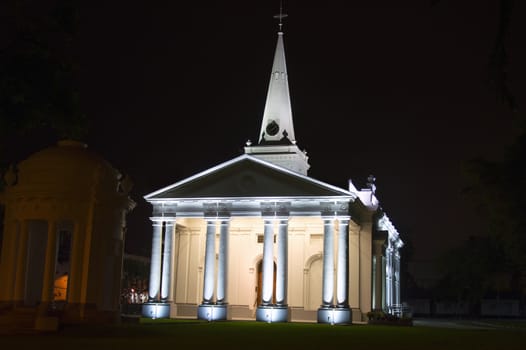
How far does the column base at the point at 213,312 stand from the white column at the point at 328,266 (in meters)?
5.86

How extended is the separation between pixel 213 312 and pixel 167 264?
442 centimetres

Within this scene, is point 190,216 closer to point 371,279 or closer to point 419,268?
point 371,279

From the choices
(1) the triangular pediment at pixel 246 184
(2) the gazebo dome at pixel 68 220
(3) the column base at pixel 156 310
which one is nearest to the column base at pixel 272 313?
(3) the column base at pixel 156 310

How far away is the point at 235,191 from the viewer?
44.4 meters

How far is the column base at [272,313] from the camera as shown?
42.2 metres

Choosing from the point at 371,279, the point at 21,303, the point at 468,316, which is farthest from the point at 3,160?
the point at 468,316

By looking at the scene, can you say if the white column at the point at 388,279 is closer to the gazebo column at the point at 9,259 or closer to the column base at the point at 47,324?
the gazebo column at the point at 9,259

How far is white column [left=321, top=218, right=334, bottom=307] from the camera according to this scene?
42094 mm

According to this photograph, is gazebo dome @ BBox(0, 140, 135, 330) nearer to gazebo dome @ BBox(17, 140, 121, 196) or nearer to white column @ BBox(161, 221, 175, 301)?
gazebo dome @ BBox(17, 140, 121, 196)

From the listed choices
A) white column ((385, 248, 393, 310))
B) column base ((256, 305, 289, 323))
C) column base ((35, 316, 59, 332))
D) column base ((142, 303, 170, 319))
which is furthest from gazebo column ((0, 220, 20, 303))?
white column ((385, 248, 393, 310))

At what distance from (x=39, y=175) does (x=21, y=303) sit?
4.88 m

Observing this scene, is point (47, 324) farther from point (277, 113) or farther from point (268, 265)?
point (277, 113)

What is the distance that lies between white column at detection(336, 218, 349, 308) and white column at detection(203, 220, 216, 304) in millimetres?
7429

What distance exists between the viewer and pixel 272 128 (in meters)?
52.1
